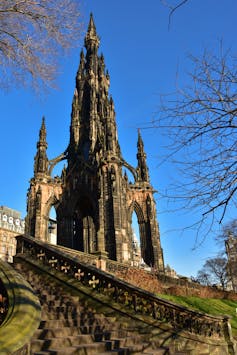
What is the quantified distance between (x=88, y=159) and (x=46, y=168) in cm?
477

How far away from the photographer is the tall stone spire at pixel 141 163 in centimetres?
3414

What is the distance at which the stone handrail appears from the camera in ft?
9.83

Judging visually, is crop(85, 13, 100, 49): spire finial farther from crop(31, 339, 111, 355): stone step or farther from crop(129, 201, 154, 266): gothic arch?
crop(31, 339, 111, 355): stone step

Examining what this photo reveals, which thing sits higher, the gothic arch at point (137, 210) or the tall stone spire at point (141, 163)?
the tall stone spire at point (141, 163)

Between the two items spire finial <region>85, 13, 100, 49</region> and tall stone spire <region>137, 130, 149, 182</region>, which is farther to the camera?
spire finial <region>85, 13, 100, 49</region>

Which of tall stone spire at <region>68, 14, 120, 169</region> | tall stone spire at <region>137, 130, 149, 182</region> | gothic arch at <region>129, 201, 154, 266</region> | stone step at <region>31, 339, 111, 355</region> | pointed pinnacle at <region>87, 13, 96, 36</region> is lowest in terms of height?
stone step at <region>31, 339, 111, 355</region>

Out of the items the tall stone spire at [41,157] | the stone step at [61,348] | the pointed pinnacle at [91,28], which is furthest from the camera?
the pointed pinnacle at [91,28]

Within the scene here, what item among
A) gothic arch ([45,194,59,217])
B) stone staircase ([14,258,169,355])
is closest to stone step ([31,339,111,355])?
stone staircase ([14,258,169,355])

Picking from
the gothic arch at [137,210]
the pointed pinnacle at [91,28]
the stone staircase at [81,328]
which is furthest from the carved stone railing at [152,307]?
the pointed pinnacle at [91,28]

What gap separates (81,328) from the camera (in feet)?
17.8

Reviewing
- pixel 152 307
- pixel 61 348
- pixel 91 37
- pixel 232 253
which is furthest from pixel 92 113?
pixel 61 348

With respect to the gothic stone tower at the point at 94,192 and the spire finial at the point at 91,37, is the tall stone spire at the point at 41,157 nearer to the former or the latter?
the gothic stone tower at the point at 94,192

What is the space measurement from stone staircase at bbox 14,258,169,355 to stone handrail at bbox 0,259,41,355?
1.77ft

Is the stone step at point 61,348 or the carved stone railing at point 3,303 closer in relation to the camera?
the carved stone railing at point 3,303
